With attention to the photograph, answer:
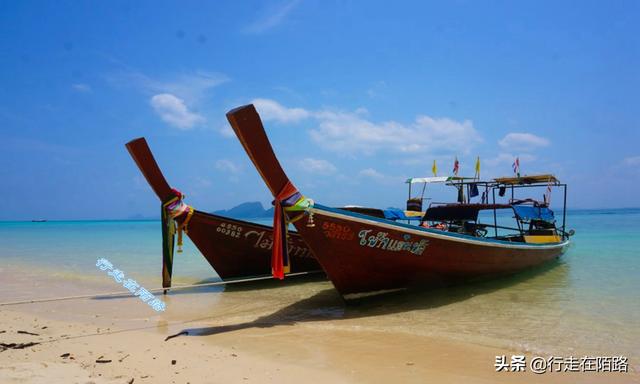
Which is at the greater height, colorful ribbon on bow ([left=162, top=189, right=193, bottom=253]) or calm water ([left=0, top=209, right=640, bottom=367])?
colorful ribbon on bow ([left=162, top=189, right=193, bottom=253])

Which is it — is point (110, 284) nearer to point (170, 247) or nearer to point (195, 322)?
point (170, 247)

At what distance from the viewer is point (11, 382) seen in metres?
A: 3.48

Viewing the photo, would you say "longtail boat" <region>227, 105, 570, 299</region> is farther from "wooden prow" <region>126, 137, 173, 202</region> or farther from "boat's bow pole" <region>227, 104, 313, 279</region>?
"wooden prow" <region>126, 137, 173, 202</region>

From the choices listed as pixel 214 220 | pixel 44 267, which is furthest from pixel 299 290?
pixel 44 267

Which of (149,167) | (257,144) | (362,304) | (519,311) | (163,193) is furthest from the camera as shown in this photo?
(163,193)

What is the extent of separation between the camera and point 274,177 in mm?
5961

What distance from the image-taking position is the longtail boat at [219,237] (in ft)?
26.2

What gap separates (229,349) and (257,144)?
259 cm

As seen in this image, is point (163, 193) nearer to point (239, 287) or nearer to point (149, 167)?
point (149, 167)

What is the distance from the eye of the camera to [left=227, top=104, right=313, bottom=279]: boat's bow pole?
555 cm

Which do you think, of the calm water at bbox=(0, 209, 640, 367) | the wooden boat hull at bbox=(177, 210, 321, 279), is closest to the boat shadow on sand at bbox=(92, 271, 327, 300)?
the wooden boat hull at bbox=(177, 210, 321, 279)

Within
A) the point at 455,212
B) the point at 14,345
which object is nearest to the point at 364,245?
the point at 14,345

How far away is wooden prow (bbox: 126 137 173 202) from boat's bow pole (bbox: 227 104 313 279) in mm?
3025

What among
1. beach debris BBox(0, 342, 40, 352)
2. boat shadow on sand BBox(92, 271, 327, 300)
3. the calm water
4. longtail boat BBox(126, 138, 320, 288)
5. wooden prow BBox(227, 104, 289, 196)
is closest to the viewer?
beach debris BBox(0, 342, 40, 352)
